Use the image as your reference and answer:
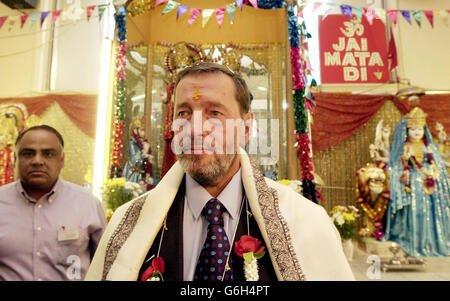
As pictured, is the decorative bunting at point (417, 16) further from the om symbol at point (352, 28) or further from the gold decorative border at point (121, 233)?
the gold decorative border at point (121, 233)

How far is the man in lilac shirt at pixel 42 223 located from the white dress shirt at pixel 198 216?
0.36 metres

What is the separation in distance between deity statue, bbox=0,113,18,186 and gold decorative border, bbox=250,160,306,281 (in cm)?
97

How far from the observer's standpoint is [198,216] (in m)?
0.73

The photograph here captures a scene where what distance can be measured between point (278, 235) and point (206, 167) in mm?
244

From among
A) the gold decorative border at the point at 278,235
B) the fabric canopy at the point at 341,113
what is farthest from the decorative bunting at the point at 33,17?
the fabric canopy at the point at 341,113

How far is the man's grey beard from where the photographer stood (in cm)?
70

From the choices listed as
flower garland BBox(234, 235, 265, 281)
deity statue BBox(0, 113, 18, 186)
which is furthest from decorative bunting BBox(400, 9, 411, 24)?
deity statue BBox(0, 113, 18, 186)

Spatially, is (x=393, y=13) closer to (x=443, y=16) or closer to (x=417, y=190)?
(x=443, y=16)

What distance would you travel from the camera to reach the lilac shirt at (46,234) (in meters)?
0.81

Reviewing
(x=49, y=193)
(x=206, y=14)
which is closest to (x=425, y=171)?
(x=206, y=14)

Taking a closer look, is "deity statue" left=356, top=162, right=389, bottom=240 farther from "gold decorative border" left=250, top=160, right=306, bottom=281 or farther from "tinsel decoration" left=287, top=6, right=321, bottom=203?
"gold decorative border" left=250, top=160, right=306, bottom=281

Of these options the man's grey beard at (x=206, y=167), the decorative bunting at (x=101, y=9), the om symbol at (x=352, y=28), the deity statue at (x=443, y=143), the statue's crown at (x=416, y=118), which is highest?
the om symbol at (x=352, y=28)

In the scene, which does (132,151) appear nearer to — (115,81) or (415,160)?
(115,81)
